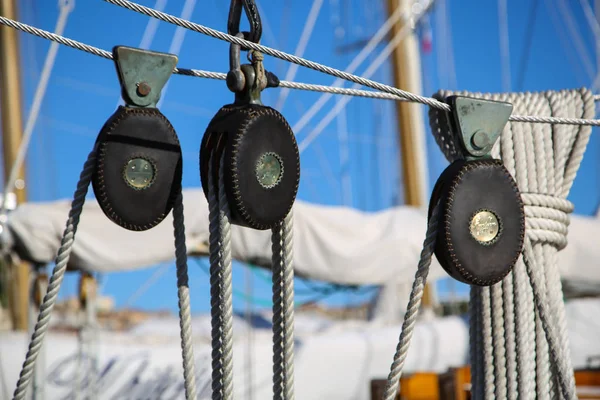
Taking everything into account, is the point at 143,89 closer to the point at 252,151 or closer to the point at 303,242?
the point at 252,151

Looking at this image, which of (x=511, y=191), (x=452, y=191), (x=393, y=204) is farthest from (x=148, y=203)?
(x=393, y=204)

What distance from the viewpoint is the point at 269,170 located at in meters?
1.29

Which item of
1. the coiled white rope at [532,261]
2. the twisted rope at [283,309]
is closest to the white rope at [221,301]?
the twisted rope at [283,309]

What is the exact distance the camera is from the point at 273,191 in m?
1.29

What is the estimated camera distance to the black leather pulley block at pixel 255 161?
126 cm

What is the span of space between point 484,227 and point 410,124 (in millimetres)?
6889

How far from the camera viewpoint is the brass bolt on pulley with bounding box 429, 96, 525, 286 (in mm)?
1367

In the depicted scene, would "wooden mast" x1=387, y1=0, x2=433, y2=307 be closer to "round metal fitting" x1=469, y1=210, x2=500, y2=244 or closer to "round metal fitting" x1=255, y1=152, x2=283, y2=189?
"round metal fitting" x1=469, y1=210, x2=500, y2=244

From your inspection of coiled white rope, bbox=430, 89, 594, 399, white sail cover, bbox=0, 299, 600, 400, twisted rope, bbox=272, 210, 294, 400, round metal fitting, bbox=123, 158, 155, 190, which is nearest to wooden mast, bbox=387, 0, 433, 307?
white sail cover, bbox=0, 299, 600, 400

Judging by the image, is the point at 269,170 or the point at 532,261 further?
the point at 532,261

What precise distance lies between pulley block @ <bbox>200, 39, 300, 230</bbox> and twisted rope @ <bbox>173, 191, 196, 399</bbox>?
0.31ft

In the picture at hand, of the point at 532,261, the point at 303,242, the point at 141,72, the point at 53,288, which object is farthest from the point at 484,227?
the point at 303,242

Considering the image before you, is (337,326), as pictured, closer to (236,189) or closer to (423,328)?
(423,328)

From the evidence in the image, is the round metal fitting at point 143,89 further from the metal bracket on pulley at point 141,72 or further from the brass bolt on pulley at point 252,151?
the brass bolt on pulley at point 252,151
